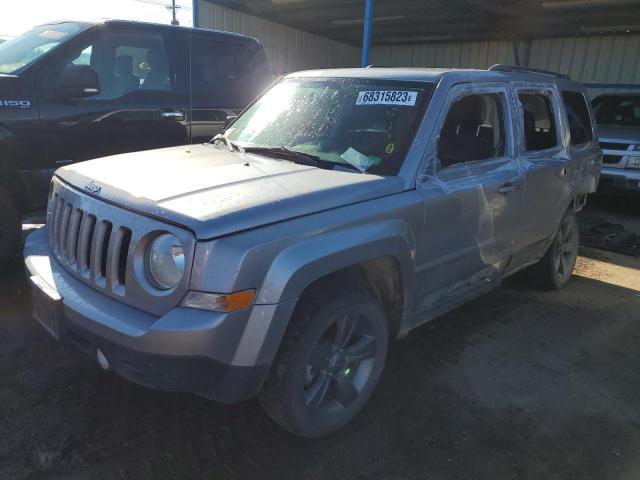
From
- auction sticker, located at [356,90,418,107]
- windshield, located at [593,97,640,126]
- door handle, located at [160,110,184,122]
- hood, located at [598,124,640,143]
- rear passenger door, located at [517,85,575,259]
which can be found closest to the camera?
auction sticker, located at [356,90,418,107]

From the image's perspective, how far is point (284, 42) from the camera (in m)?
15.5

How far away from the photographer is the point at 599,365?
358cm

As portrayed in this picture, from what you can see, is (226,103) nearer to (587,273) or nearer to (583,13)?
(587,273)

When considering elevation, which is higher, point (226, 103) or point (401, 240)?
point (226, 103)

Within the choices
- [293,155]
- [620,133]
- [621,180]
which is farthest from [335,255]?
[620,133]

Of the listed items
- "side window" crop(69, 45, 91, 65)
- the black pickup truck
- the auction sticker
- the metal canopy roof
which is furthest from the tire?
the metal canopy roof

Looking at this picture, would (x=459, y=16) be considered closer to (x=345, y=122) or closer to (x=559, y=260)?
(x=559, y=260)

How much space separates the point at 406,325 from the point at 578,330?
1.94 meters

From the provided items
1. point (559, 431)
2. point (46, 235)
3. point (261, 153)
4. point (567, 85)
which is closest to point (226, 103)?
point (261, 153)

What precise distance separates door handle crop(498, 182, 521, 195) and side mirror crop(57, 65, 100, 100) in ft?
10.6

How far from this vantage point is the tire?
468cm

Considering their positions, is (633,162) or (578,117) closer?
(578,117)

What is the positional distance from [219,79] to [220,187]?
11.4 feet

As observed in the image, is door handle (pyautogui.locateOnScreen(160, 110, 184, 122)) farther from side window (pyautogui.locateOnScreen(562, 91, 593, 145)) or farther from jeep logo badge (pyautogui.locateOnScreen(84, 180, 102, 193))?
side window (pyautogui.locateOnScreen(562, 91, 593, 145))
